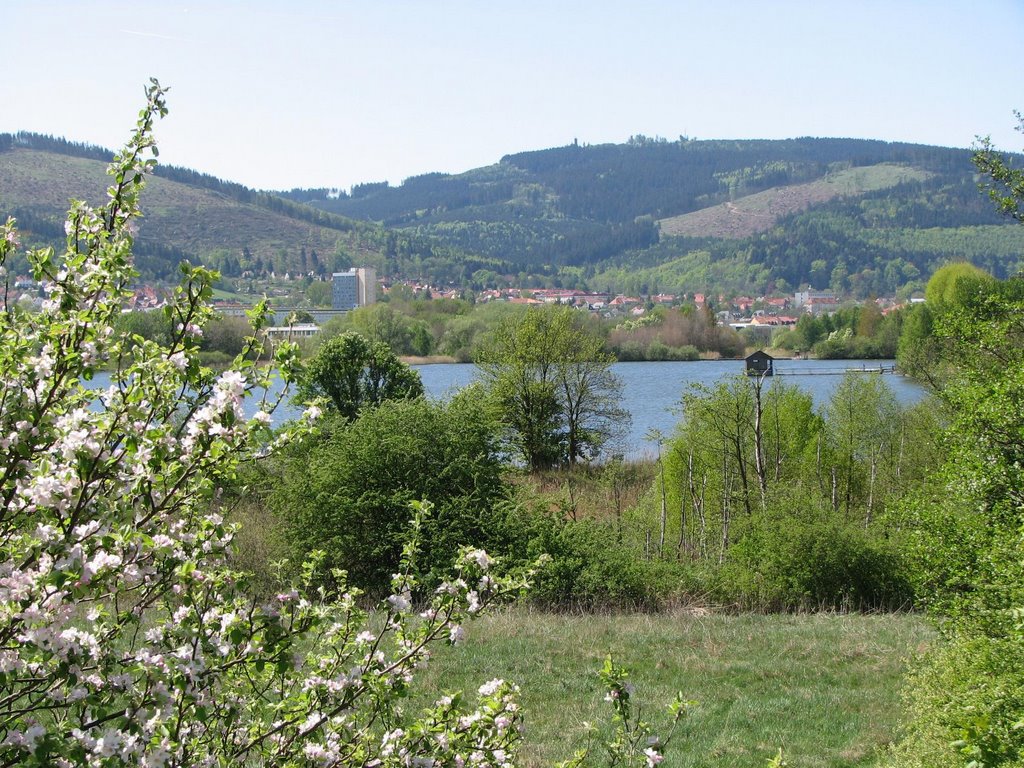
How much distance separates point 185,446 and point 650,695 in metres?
7.71

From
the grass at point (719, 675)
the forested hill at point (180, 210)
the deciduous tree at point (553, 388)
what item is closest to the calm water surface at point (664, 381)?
the deciduous tree at point (553, 388)

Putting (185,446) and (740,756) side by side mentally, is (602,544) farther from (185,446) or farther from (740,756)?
(185,446)

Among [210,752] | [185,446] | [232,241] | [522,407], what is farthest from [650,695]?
[232,241]

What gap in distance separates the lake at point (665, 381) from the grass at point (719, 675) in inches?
750

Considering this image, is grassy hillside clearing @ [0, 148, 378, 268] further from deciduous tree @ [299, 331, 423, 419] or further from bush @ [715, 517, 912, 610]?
bush @ [715, 517, 912, 610]

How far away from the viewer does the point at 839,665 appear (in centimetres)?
1084

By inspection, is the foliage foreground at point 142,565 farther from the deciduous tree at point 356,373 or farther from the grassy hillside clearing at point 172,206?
the grassy hillside clearing at point 172,206

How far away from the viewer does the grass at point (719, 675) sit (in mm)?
8062

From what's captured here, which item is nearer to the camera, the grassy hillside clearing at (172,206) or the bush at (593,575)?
the bush at (593,575)

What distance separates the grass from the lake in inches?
750

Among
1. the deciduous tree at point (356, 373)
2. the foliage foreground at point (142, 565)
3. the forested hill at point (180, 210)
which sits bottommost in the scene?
the deciduous tree at point (356, 373)

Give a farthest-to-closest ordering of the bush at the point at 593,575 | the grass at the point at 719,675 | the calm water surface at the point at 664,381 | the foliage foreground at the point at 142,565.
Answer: the calm water surface at the point at 664,381
the bush at the point at 593,575
the grass at the point at 719,675
the foliage foreground at the point at 142,565

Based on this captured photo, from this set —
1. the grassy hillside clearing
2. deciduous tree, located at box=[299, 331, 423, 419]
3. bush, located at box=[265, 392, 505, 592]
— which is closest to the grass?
bush, located at box=[265, 392, 505, 592]

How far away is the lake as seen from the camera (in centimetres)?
4306
